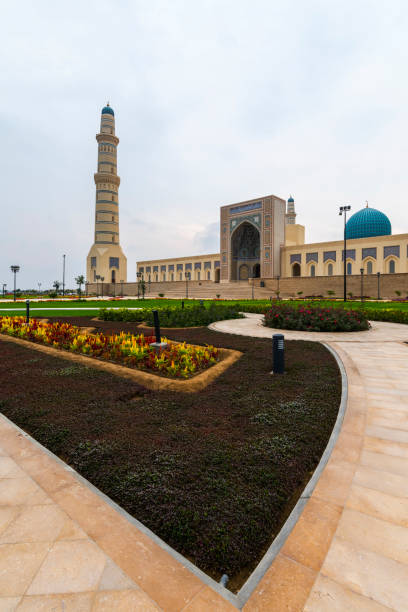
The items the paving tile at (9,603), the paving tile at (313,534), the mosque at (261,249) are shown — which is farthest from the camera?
the mosque at (261,249)

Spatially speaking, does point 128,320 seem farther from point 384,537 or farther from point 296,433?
point 384,537

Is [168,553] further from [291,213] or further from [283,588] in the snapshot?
[291,213]

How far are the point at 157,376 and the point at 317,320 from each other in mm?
7493

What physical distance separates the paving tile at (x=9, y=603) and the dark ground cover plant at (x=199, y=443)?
76 centimetres

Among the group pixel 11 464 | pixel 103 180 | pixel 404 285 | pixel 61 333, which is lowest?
pixel 11 464

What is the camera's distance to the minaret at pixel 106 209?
58.7m

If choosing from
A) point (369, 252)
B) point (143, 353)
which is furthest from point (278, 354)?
point (369, 252)

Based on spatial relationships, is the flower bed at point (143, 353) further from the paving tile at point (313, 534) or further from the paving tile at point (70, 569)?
the paving tile at point (70, 569)

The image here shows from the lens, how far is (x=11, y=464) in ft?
8.54

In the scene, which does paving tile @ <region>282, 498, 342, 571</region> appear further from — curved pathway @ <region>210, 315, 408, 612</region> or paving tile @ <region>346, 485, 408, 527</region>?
paving tile @ <region>346, 485, 408, 527</region>

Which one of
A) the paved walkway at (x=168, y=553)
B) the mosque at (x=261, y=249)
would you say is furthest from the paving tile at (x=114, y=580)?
the mosque at (x=261, y=249)

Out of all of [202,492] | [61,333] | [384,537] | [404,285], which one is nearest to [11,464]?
[202,492]

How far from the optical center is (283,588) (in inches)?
58.3

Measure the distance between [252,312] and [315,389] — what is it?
529 inches
